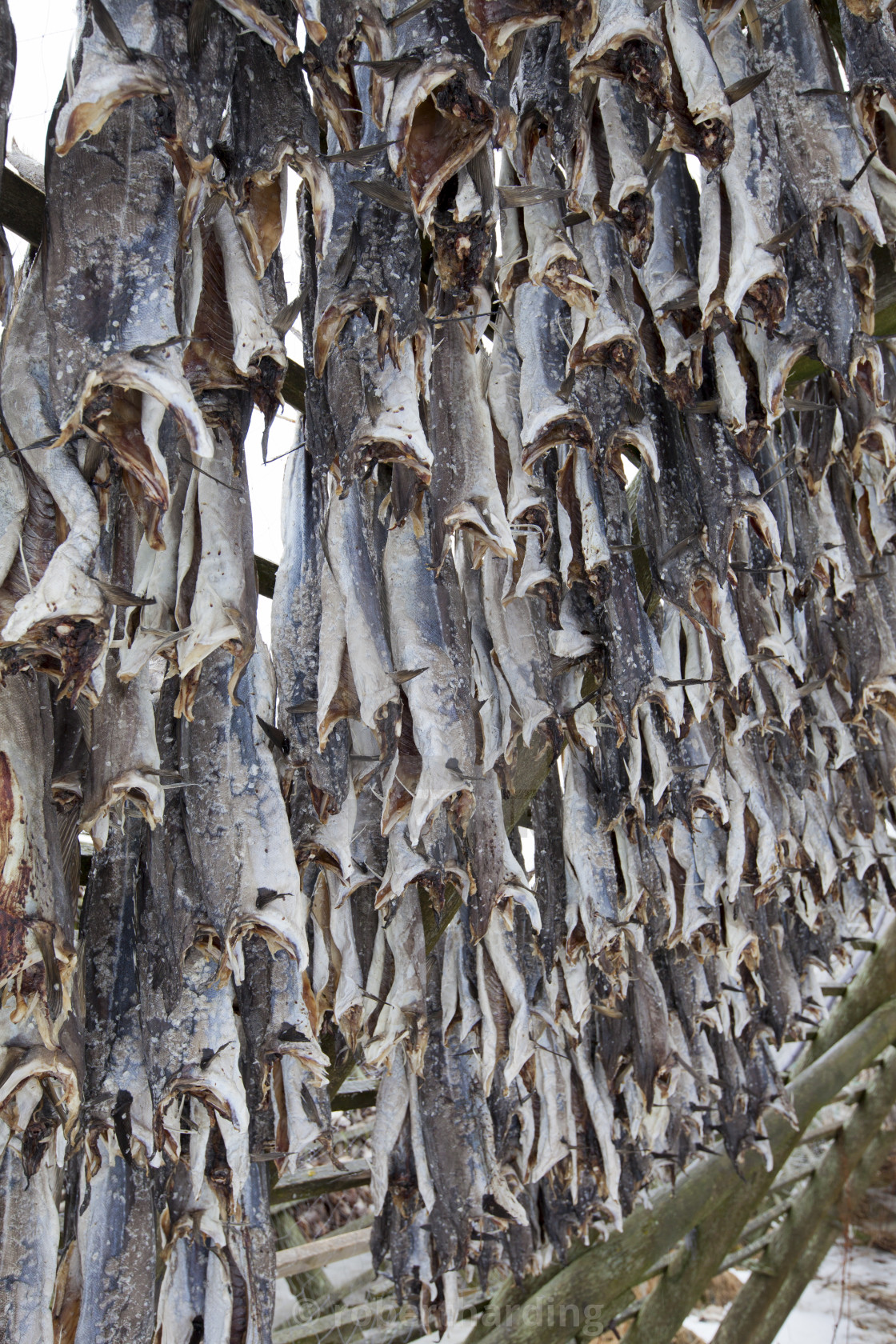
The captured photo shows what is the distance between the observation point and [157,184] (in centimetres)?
112

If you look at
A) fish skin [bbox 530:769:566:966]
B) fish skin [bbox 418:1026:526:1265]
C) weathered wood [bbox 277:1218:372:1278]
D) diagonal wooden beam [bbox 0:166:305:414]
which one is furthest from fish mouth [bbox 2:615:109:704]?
weathered wood [bbox 277:1218:372:1278]

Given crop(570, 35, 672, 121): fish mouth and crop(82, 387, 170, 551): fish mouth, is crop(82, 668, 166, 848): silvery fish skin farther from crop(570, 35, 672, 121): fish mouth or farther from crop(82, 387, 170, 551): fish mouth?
crop(570, 35, 672, 121): fish mouth

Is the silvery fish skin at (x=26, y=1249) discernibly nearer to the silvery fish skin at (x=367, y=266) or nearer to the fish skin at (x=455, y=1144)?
the fish skin at (x=455, y=1144)

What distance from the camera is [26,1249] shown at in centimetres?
154

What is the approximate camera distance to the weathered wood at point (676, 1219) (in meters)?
3.45

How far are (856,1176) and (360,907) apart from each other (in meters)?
5.69

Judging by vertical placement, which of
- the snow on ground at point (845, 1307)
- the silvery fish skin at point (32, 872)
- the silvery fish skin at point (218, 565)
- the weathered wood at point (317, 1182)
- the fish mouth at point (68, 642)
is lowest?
the snow on ground at point (845, 1307)

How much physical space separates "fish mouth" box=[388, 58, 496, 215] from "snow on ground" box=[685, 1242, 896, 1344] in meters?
7.69

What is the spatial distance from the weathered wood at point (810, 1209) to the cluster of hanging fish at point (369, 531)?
3556mm

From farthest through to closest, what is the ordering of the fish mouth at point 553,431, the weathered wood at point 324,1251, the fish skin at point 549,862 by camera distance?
the weathered wood at point 324,1251, the fish skin at point 549,862, the fish mouth at point 553,431

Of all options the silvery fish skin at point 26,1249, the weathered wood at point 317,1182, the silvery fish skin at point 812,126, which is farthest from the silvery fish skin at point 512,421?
the weathered wood at point 317,1182

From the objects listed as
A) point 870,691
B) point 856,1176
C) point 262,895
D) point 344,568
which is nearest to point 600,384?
point 344,568

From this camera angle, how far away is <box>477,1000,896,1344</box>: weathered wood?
3.45 meters

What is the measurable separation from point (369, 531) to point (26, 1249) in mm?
1373
